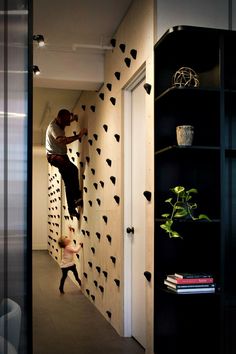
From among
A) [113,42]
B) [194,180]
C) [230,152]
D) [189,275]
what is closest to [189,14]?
[230,152]

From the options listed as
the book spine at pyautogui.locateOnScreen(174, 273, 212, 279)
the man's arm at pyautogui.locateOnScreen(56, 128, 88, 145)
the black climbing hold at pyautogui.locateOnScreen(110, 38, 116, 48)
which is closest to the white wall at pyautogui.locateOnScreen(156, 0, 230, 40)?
the black climbing hold at pyautogui.locateOnScreen(110, 38, 116, 48)

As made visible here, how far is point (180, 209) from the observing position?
3037 mm

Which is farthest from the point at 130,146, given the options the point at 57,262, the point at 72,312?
the point at 57,262

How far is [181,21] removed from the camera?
10.8 feet

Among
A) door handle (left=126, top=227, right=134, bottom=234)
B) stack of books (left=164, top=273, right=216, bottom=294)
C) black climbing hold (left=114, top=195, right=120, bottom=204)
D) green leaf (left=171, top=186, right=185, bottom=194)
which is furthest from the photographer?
black climbing hold (left=114, top=195, right=120, bottom=204)

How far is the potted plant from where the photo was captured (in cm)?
297

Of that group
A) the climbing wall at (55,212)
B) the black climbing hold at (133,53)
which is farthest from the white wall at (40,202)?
the black climbing hold at (133,53)

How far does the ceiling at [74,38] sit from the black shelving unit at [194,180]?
1.17 meters

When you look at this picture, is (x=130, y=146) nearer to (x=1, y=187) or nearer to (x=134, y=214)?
(x=134, y=214)

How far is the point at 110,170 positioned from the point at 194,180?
5.76 ft

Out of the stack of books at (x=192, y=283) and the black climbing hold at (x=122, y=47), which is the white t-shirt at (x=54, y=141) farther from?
the stack of books at (x=192, y=283)

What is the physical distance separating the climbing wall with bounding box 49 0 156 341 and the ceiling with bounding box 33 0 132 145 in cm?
14

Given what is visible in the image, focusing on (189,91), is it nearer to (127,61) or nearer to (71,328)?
(127,61)

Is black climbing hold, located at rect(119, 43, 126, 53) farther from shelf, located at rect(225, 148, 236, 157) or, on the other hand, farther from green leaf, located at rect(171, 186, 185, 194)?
green leaf, located at rect(171, 186, 185, 194)
